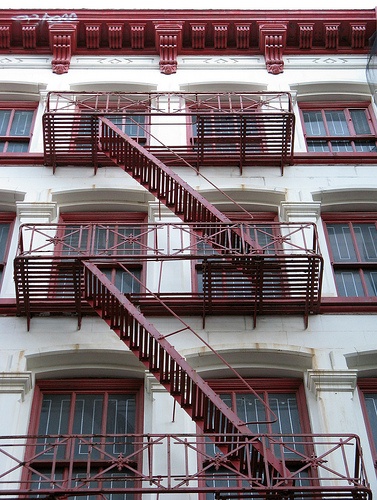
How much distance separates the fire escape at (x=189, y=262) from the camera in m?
12.0

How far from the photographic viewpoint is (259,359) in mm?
15180

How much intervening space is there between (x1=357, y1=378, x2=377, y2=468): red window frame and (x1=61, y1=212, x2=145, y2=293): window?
433 cm

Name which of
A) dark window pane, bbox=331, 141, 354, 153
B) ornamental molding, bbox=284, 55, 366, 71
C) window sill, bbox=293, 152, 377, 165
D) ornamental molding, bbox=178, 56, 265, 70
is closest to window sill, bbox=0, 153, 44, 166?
ornamental molding, bbox=178, 56, 265, 70

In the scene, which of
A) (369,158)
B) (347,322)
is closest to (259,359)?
Answer: (347,322)

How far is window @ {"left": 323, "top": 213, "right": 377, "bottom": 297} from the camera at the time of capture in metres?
17.0

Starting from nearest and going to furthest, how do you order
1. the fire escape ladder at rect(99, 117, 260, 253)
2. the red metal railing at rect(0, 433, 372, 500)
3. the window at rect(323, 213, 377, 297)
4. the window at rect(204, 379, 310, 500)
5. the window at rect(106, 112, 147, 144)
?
the red metal railing at rect(0, 433, 372, 500), the window at rect(204, 379, 310, 500), the window at rect(323, 213, 377, 297), the fire escape ladder at rect(99, 117, 260, 253), the window at rect(106, 112, 147, 144)

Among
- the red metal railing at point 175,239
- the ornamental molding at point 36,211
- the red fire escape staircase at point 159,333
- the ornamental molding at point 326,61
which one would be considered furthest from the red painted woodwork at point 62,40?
the red metal railing at point 175,239

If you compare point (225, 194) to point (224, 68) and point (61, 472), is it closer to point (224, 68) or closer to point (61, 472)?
point (224, 68)

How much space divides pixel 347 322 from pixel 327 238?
103 inches

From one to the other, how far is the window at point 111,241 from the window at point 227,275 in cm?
116

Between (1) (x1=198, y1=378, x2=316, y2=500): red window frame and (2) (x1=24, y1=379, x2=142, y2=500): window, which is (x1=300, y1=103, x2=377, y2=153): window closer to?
(1) (x1=198, y1=378, x2=316, y2=500): red window frame

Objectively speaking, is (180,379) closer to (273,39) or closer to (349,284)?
(349,284)

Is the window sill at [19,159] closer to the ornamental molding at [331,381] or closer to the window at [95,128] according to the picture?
the window at [95,128]

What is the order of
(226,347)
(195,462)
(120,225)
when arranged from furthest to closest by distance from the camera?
(120,225) → (226,347) → (195,462)
